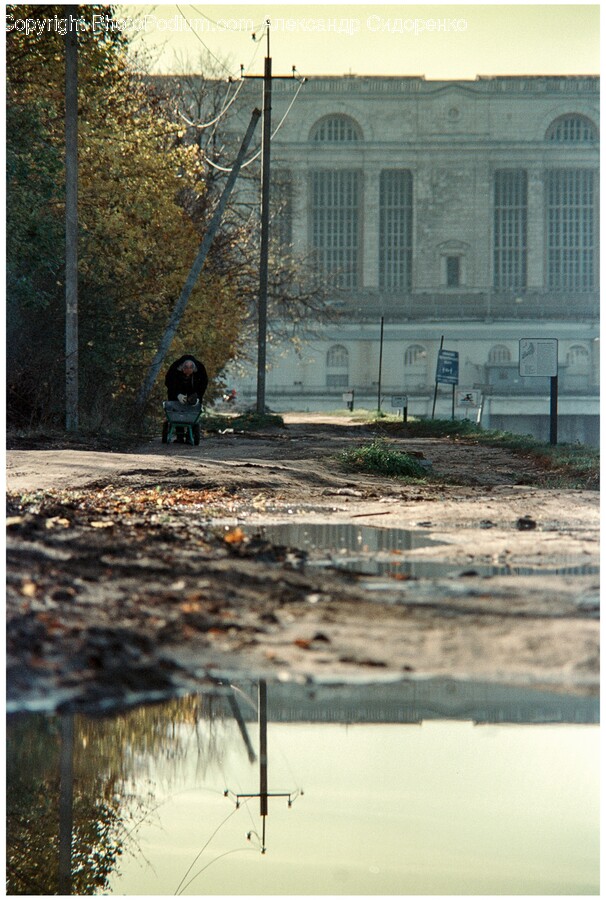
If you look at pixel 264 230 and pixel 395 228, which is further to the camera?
pixel 395 228

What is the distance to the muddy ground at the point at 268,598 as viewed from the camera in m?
5.27

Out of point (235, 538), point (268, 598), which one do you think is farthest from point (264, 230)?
point (268, 598)

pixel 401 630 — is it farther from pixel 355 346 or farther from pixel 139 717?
pixel 355 346

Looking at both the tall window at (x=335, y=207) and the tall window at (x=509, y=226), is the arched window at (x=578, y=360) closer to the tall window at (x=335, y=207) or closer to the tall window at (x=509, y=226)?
the tall window at (x=509, y=226)

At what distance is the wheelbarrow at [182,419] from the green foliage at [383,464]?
411 centimetres

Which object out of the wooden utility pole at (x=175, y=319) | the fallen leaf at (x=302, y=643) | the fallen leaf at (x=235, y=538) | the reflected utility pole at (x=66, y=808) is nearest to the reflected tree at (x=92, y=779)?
the reflected utility pole at (x=66, y=808)

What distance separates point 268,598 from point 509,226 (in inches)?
3984

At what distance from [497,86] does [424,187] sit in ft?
30.4

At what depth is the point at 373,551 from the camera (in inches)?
364

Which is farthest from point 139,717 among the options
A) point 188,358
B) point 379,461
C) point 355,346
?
point 355,346

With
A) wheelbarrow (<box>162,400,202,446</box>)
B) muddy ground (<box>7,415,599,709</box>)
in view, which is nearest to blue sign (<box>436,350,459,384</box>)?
wheelbarrow (<box>162,400,202,446</box>)

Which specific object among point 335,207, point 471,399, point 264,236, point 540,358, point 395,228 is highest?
point 335,207

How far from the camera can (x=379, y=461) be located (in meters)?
18.9

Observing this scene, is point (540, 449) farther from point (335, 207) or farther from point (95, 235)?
point (335, 207)
